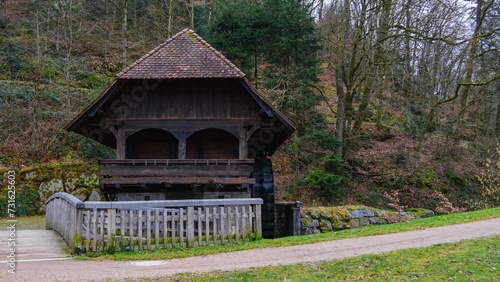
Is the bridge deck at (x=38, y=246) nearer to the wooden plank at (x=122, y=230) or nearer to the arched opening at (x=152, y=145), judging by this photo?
the wooden plank at (x=122, y=230)

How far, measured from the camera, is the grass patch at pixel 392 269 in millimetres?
6691

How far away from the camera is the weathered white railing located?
29.7 feet

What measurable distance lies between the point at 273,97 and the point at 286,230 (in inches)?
402

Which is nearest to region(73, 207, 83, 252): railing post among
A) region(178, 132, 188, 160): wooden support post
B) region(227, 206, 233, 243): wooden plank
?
region(227, 206, 233, 243): wooden plank

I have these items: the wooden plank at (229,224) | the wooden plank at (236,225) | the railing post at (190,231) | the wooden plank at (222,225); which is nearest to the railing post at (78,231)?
the railing post at (190,231)

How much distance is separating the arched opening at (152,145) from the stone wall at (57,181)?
6569mm

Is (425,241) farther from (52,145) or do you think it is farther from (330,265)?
(52,145)

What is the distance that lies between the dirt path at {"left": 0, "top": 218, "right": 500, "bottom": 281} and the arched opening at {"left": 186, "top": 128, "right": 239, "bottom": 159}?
23.8 ft

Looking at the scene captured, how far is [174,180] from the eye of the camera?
13719 mm

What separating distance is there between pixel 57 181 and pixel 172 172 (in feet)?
33.8

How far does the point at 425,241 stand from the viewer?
33.3 feet

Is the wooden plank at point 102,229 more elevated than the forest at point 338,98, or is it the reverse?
the forest at point 338,98

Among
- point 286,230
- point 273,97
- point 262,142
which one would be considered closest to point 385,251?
point 286,230

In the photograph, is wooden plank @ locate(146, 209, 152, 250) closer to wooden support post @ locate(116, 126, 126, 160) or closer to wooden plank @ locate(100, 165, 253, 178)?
wooden plank @ locate(100, 165, 253, 178)
